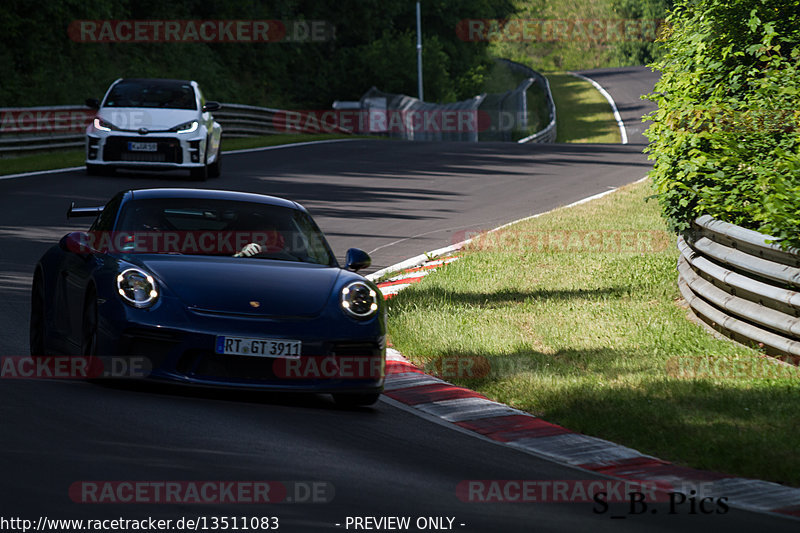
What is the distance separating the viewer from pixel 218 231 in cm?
917

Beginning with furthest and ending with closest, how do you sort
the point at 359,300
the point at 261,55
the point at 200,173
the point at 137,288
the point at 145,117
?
1. the point at 261,55
2. the point at 200,173
3. the point at 145,117
4. the point at 359,300
5. the point at 137,288

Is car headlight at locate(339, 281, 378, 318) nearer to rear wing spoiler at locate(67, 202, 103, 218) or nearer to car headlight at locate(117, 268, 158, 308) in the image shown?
car headlight at locate(117, 268, 158, 308)

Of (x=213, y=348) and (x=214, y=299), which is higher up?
(x=214, y=299)

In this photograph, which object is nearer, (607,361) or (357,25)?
(607,361)

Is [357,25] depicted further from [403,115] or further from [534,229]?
[534,229]

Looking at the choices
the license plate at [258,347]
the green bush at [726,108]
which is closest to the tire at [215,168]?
the green bush at [726,108]

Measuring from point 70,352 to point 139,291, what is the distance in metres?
0.95

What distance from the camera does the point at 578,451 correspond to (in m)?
7.52

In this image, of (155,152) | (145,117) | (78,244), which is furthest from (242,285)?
(145,117)

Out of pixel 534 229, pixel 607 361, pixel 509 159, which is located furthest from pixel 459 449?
pixel 509 159

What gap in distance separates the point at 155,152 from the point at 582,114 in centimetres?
4818

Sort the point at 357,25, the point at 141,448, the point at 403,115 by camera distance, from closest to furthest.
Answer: the point at 141,448 < the point at 403,115 < the point at 357,25

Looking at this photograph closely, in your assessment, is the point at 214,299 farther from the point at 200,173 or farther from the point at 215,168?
the point at 215,168

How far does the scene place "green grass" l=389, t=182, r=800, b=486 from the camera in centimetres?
768
